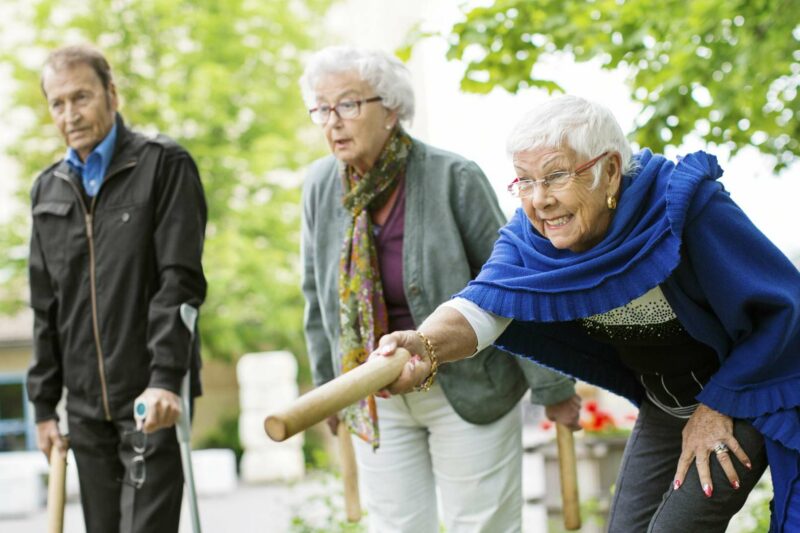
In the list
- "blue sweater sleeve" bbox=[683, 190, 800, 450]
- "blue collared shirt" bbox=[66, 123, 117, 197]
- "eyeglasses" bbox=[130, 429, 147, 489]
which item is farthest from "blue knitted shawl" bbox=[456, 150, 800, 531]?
"blue collared shirt" bbox=[66, 123, 117, 197]

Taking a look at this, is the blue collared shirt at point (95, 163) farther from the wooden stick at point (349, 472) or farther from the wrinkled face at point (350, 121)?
the wooden stick at point (349, 472)

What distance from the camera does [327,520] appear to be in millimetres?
6199

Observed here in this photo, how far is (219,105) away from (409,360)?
48.5 feet

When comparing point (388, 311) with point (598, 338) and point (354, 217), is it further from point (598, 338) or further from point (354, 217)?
point (598, 338)

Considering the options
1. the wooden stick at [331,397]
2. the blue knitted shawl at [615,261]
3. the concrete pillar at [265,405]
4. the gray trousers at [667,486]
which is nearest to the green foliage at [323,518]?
the gray trousers at [667,486]

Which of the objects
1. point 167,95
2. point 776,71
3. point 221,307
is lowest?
point 221,307

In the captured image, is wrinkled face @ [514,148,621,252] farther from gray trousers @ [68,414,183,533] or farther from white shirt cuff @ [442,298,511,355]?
gray trousers @ [68,414,183,533]

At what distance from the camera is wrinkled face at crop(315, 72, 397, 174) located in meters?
3.71

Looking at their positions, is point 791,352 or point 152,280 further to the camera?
point 152,280

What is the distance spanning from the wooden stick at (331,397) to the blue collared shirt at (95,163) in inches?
76.4

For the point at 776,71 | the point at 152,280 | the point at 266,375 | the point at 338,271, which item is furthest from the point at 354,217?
the point at 266,375

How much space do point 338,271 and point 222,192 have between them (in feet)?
44.7

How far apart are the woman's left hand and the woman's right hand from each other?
0.71 metres

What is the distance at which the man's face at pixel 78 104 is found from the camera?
392 cm
